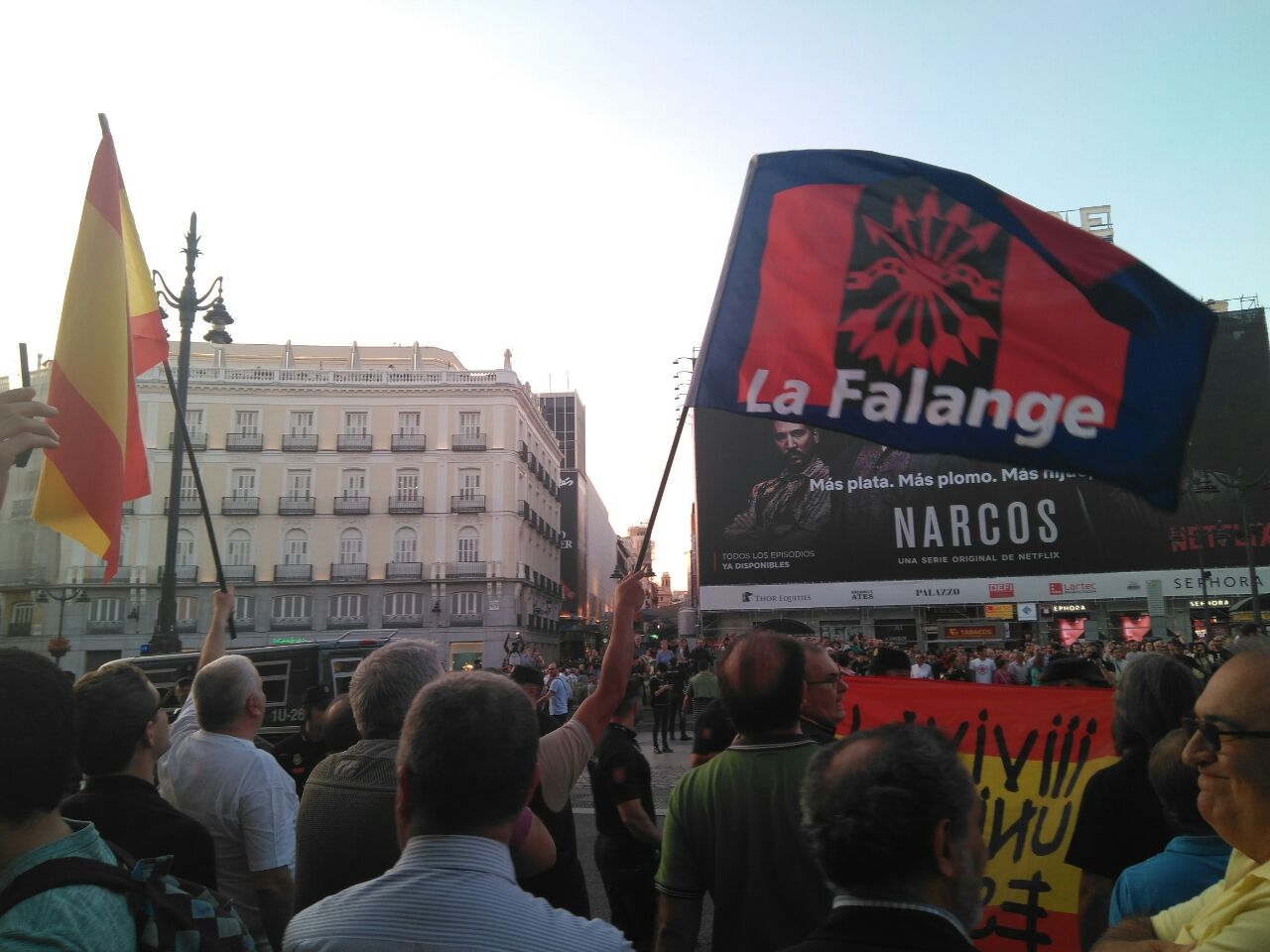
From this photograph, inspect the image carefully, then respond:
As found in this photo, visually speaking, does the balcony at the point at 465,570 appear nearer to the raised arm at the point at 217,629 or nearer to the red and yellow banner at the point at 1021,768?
the raised arm at the point at 217,629

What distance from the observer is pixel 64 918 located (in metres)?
1.49

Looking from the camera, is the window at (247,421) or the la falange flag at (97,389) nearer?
the la falange flag at (97,389)

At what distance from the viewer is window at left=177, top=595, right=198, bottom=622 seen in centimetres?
4669

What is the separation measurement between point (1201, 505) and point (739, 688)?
40667 mm

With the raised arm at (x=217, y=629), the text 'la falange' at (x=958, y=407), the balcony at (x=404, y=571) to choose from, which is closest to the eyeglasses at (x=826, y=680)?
the text 'la falange' at (x=958, y=407)

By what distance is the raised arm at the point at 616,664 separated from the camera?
8.61ft

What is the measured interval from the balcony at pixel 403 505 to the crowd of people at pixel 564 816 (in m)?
45.3

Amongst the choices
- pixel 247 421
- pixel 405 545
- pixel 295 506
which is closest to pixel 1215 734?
pixel 405 545

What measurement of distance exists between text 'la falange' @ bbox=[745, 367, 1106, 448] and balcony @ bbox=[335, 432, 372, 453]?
4717 cm

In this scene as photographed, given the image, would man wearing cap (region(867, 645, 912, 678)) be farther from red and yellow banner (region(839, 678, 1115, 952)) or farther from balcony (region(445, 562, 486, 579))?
balcony (region(445, 562, 486, 579))

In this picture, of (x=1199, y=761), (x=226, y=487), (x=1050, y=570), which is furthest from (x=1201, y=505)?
(x=226, y=487)

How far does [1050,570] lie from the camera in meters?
37.9

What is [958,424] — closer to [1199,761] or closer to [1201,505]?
[1199,761]

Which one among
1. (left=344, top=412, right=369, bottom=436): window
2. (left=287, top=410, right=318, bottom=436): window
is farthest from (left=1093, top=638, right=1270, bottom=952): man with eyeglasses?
(left=287, top=410, right=318, bottom=436): window
